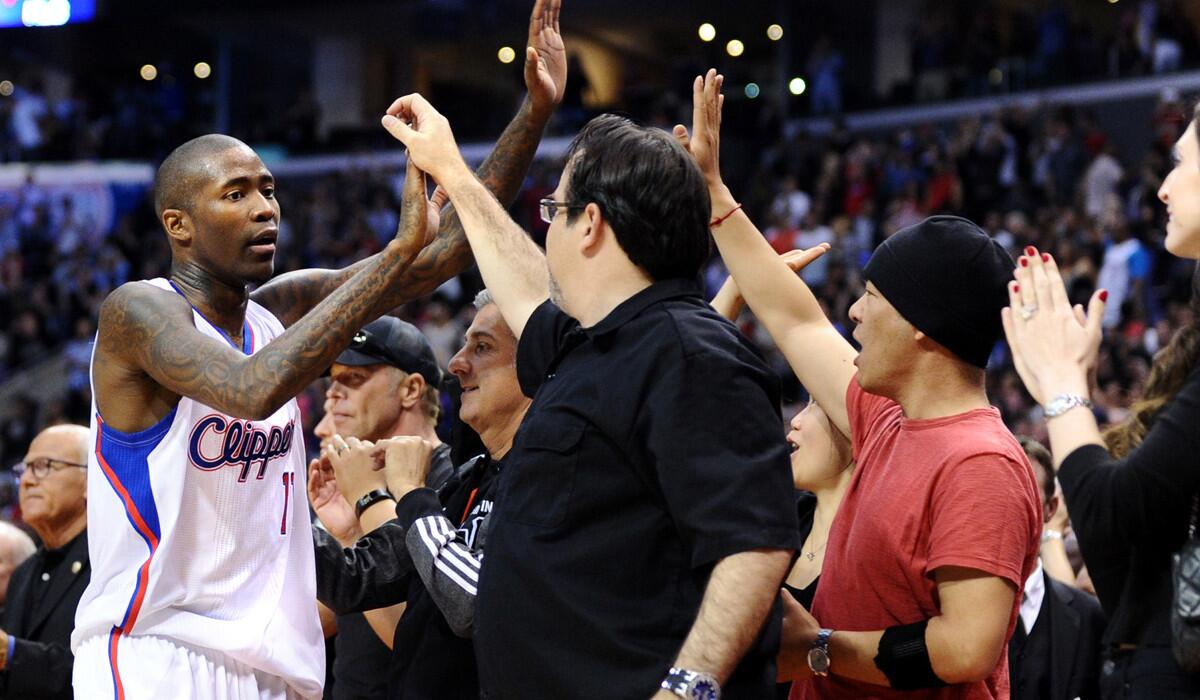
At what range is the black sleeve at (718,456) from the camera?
101 inches

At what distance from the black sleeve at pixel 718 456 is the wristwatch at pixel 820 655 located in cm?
50

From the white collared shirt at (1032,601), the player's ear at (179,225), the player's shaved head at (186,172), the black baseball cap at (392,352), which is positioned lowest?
the white collared shirt at (1032,601)


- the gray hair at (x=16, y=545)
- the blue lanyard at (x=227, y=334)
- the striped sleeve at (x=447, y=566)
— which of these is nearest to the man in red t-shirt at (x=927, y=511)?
the striped sleeve at (x=447, y=566)

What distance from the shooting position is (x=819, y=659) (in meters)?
3.02

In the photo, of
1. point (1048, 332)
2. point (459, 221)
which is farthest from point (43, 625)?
point (1048, 332)

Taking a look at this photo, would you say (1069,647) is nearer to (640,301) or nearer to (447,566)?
(447,566)

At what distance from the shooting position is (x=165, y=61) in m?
27.2

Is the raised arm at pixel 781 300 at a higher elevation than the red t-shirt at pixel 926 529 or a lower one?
higher

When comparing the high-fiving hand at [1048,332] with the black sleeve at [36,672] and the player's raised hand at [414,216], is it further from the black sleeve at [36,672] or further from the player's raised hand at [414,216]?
the black sleeve at [36,672]

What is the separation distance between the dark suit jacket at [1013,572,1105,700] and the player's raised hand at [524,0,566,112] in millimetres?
2583

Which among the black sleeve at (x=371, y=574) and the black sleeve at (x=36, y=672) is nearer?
the black sleeve at (x=371, y=574)

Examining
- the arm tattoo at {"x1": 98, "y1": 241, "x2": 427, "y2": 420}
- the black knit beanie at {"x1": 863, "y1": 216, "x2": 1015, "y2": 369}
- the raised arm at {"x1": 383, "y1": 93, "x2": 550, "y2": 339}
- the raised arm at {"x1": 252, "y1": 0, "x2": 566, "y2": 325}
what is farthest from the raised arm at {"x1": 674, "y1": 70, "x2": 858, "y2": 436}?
the arm tattoo at {"x1": 98, "y1": 241, "x2": 427, "y2": 420}

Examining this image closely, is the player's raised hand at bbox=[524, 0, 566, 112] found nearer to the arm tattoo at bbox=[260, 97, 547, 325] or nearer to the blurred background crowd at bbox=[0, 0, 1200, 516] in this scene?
the arm tattoo at bbox=[260, 97, 547, 325]

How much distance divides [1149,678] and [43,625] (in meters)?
3.99
